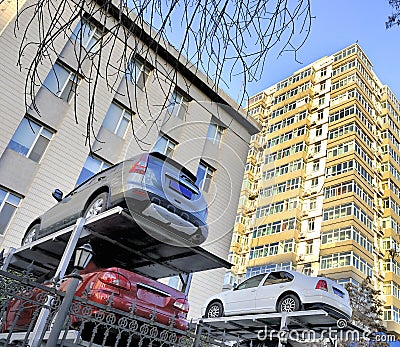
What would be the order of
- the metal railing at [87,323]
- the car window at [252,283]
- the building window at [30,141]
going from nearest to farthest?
the metal railing at [87,323] < the car window at [252,283] < the building window at [30,141]

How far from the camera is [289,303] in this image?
6594 millimetres

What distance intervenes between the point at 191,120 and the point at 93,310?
1224 centimetres

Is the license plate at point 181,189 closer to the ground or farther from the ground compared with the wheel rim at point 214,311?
farther from the ground

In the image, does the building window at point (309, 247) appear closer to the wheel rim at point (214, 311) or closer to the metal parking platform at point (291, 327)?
the wheel rim at point (214, 311)

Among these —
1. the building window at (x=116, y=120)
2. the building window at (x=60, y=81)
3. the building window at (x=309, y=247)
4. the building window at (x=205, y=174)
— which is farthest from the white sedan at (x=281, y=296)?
the building window at (x=309, y=247)

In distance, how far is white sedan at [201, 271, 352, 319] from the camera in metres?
6.39

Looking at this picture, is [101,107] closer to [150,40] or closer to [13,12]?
[13,12]

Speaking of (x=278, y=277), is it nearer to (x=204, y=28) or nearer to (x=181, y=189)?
(x=181, y=189)

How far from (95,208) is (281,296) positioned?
11.7 ft

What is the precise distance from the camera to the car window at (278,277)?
7.07 m

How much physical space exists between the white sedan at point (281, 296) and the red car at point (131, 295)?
2386mm

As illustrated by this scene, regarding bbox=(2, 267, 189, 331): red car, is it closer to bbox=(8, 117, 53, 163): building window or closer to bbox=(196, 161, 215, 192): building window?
bbox=(8, 117, 53, 163): building window

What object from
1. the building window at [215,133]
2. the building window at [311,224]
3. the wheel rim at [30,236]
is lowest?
the wheel rim at [30,236]

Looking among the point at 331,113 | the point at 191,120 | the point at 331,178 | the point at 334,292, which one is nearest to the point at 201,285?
the point at 191,120
